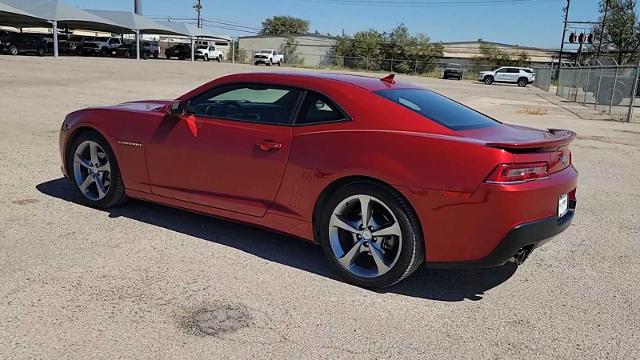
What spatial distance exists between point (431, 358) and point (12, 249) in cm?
330

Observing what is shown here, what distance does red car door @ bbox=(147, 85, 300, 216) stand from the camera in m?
4.22

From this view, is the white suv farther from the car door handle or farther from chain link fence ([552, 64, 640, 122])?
the car door handle

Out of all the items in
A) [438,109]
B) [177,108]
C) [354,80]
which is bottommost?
[177,108]

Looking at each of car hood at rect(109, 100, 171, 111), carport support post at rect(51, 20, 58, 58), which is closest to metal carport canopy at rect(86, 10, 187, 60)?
carport support post at rect(51, 20, 58, 58)

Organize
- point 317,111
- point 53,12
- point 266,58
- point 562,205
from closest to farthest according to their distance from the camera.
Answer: point 562,205
point 317,111
point 53,12
point 266,58

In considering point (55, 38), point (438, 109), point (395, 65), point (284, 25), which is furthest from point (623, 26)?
point (284, 25)

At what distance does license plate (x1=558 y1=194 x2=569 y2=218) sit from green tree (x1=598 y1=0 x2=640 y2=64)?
6350cm

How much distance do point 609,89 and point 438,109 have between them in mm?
21356

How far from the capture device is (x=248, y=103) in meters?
4.70

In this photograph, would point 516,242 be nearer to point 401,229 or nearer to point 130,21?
point 401,229

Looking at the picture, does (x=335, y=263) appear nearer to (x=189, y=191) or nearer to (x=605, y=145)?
(x=189, y=191)

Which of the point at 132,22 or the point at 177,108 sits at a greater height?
the point at 132,22

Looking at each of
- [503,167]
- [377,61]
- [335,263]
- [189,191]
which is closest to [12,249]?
[189,191]

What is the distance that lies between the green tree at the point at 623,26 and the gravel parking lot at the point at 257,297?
6253 centimetres
